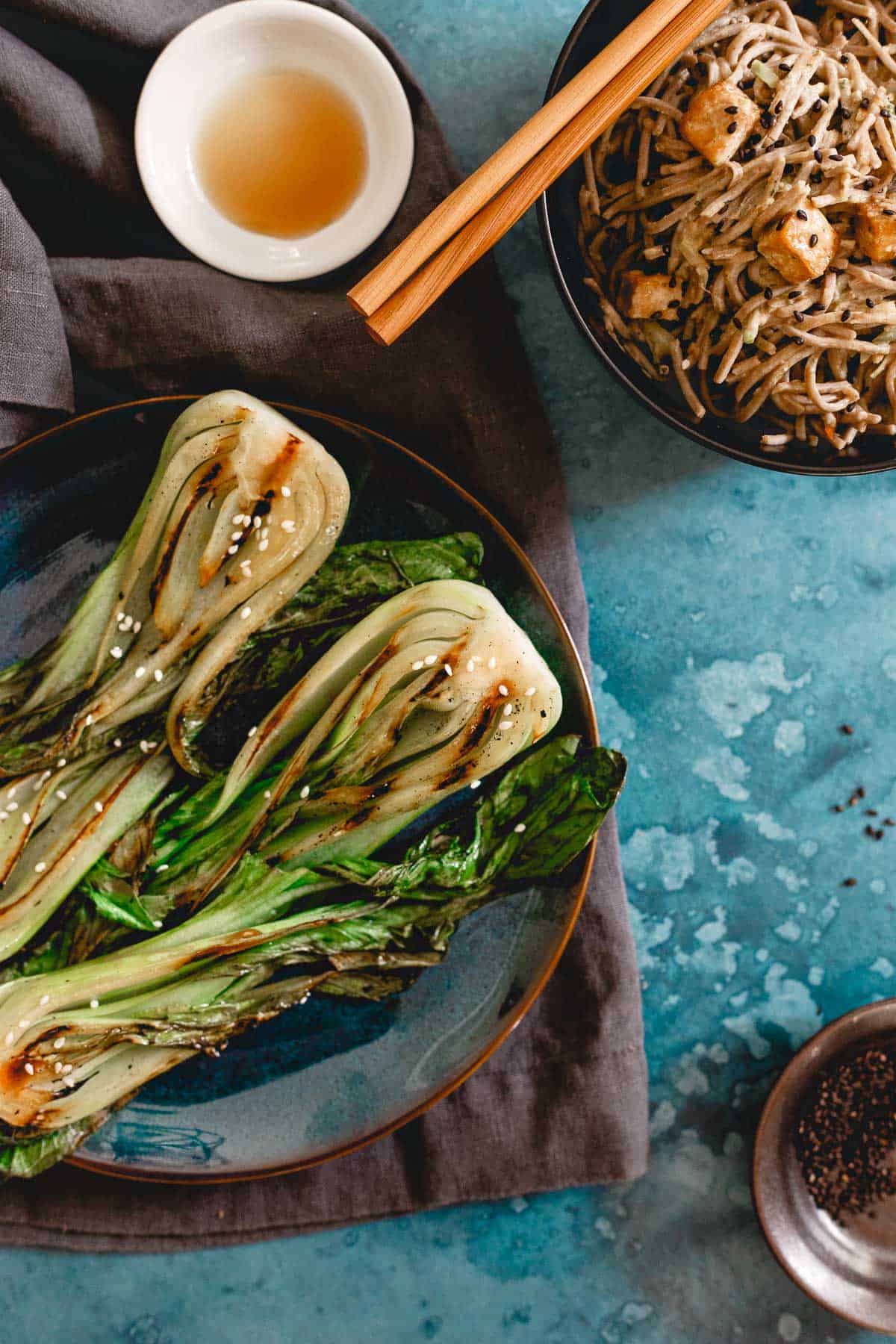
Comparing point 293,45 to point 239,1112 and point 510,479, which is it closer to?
point 510,479

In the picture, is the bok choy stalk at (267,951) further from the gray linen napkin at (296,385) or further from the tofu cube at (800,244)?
the tofu cube at (800,244)

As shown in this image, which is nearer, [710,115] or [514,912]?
[710,115]

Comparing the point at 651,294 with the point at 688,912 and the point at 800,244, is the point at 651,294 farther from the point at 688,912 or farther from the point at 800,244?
the point at 688,912

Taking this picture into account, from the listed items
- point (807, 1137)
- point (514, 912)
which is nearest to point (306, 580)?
point (514, 912)

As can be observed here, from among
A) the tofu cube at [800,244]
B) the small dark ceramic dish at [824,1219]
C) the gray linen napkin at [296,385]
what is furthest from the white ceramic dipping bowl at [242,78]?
the small dark ceramic dish at [824,1219]

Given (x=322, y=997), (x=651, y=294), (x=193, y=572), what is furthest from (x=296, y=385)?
(x=322, y=997)

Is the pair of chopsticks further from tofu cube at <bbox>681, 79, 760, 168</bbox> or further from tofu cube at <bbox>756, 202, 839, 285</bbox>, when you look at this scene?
tofu cube at <bbox>756, 202, 839, 285</bbox>
